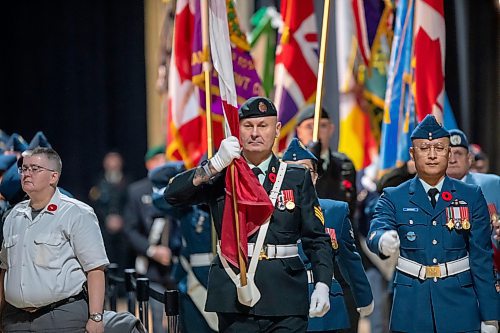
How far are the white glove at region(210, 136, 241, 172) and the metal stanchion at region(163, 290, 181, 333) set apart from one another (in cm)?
133

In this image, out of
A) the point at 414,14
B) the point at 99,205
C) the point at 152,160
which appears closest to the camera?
the point at 414,14

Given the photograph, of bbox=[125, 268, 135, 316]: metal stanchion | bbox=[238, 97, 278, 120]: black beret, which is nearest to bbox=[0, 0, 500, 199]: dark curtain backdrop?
bbox=[125, 268, 135, 316]: metal stanchion

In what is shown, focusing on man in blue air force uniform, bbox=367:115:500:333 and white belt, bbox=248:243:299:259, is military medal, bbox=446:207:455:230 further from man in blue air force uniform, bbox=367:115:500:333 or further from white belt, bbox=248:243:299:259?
white belt, bbox=248:243:299:259

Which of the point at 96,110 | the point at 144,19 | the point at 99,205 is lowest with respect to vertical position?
the point at 99,205

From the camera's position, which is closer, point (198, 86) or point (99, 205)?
point (198, 86)

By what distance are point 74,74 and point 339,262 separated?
950 centimetres

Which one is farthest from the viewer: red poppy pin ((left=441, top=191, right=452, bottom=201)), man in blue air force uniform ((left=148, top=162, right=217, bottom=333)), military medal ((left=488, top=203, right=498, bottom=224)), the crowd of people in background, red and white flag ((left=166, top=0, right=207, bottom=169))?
red and white flag ((left=166, top=0, right=207, bottom=169))

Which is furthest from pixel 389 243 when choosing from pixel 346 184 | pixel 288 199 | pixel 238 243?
pixel 346 184

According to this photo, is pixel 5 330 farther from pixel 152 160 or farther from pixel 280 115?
pixel 152 160

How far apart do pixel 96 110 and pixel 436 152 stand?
33.0 feet

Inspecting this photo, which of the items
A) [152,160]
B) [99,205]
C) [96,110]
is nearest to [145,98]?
[96,110]

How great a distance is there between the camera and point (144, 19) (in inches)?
632

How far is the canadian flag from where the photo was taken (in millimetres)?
8664

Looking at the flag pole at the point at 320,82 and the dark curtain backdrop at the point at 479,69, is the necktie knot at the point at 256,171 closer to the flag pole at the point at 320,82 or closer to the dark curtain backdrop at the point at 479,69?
the flag pole at the point at 320,82
